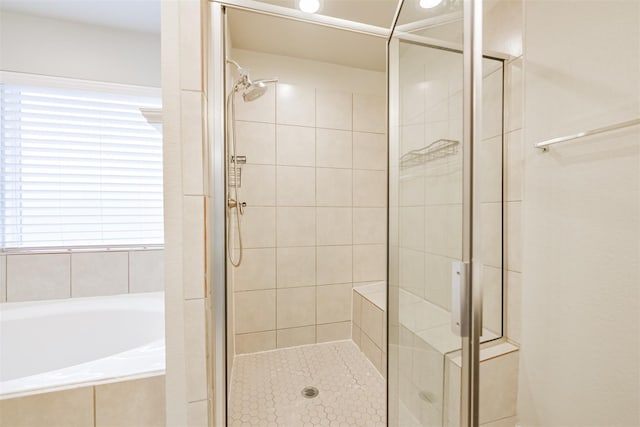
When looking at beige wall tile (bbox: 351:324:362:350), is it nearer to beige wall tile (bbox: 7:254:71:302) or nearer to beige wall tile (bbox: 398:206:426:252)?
beige wall tile (bbox: 398:206:426:252)

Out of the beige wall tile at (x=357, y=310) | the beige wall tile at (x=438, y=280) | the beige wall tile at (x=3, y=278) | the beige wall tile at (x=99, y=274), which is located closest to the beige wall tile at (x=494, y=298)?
the beige wall tile at (x=438, y=280)

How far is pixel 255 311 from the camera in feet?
6.33

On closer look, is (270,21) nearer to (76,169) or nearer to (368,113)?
(368,113)

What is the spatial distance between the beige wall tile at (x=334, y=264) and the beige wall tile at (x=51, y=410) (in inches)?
56.3

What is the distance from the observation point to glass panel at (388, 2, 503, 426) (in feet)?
1.96

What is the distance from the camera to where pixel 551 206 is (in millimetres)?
1097

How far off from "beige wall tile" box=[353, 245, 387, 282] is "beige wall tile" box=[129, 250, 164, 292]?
4.79 ft

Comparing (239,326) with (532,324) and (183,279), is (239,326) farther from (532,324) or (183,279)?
(532,324)

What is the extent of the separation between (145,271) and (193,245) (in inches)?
49.3

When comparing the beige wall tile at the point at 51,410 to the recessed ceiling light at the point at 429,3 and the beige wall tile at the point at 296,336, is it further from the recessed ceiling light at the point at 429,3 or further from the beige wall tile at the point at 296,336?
the recessed ceiling light at the point at 429,3

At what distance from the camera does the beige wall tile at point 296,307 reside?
1.98 m

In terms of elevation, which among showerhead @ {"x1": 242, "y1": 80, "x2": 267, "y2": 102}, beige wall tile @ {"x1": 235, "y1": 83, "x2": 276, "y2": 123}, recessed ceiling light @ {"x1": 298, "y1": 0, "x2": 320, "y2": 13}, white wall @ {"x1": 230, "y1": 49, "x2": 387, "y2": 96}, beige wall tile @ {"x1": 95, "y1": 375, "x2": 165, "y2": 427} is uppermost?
white wall @ {"x1": 230, "y1": 49, "x2": 387, "y2": 96}

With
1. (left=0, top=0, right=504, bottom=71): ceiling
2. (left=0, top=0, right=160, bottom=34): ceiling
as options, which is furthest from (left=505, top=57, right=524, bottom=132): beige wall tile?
(left=0, top=0, right=160, bottom=34): ceiling

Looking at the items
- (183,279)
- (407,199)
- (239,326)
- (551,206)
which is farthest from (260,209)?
(551,206)
